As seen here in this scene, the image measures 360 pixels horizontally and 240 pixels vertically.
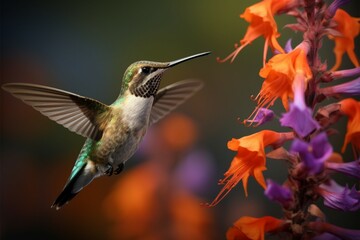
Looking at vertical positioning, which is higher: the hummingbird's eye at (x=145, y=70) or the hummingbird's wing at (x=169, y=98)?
the hummingbird's eye at (x=145, y=70)

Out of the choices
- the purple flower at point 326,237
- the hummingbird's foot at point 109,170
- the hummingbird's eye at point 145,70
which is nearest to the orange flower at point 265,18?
the hummingbird's eye at point 145,70

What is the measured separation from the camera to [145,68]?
1.47 meters

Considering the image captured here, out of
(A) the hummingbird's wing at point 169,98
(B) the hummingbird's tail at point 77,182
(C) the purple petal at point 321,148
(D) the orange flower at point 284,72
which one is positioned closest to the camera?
(C) the purple petal at point 321,148

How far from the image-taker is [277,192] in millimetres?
1044

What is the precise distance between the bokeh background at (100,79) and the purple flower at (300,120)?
1.38 metres

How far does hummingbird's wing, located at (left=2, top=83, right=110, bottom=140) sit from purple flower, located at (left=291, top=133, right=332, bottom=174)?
650 millimetres

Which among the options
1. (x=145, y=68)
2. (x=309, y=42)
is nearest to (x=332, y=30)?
(x=309, y=42)

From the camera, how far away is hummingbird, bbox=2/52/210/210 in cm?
144

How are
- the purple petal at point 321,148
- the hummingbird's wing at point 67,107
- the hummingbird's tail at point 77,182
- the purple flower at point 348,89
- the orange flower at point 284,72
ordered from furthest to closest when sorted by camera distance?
1. the hummingbird's tail at point 77,182
2. the hummingbird's wing at point 67,107
3. the purple flower at point 348,89
4. the orange flower at point 284,72
5. the purple petal at point 321,148

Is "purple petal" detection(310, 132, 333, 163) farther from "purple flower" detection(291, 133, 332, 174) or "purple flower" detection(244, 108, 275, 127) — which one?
"purple flower" detection(244, 108, 275, 127)

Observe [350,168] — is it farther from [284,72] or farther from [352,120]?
[284,72]

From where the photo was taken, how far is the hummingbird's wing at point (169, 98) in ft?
5.50

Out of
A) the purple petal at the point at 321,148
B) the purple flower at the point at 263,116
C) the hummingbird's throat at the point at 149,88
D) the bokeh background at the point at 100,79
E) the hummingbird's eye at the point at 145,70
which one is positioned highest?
the hummingbird's eye at the point at 145,70

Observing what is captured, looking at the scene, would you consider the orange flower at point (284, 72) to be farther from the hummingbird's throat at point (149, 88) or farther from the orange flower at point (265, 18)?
the hummingbird's throat at point (149, 88)
